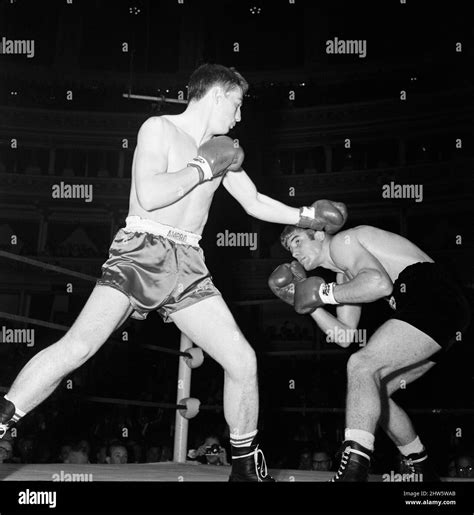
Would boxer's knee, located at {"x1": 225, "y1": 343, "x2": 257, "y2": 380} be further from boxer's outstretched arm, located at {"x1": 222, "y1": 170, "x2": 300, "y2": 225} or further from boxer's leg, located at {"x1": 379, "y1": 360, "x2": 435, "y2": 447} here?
boxer's leg, located at {"x1": 379, "y1": 360, "x2": 435, "y2": 447}

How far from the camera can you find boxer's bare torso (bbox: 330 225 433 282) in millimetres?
2348

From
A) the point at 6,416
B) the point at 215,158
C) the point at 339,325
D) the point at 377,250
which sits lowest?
the point at 6,416

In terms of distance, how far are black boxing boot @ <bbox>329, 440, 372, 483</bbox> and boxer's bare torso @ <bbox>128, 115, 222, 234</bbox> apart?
A: 790 millimetres

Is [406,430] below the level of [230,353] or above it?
below

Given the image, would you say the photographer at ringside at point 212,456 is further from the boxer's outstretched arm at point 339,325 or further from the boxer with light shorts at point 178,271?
the boxer with light shorts at point 178,271

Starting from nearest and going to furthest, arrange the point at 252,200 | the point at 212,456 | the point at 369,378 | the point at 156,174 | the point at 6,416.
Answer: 1. the point at 6,416
2. the point at 156,174
3. the point at 369,378
4. the point at 252,200
5. the point at 212,456

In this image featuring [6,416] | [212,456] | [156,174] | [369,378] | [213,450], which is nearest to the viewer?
[6,416]

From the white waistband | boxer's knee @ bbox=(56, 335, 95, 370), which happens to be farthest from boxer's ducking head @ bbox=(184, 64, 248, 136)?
boxer's knee @ bbox=(56, 335, 95, 370)

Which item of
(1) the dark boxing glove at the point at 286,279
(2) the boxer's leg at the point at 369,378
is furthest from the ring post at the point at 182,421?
(2) the boxer's leg at the point at 369,378

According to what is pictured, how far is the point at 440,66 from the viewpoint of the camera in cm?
955

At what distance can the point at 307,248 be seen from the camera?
8.41 ft

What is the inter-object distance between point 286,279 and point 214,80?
852 mm

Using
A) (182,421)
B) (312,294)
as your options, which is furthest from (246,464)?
(182,421)

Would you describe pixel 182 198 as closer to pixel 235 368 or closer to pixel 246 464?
pixel 235 368
